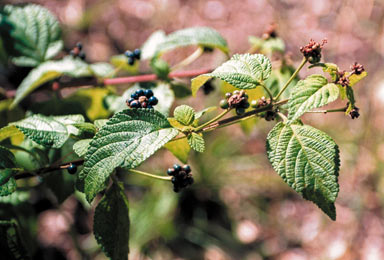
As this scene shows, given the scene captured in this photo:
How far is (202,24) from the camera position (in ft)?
16.4

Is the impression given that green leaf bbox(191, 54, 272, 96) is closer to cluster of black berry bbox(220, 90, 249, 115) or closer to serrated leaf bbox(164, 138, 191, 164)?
cluster of black berry bbox(220, 90, 249, 115)

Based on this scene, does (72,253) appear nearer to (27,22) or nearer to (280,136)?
(27,22)

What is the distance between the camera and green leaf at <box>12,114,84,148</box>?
1.29 meters

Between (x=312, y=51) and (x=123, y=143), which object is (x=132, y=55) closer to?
(x=123, y=143)

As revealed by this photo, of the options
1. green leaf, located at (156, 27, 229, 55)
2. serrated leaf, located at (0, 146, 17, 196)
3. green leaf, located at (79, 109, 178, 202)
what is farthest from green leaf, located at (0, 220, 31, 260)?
green leaf, located at (156, 27, 229, 55)

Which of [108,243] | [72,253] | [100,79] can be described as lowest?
[72,253]

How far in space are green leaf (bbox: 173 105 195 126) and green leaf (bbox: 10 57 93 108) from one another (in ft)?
2.75

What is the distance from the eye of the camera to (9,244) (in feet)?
4.95

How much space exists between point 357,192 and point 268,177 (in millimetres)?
1026

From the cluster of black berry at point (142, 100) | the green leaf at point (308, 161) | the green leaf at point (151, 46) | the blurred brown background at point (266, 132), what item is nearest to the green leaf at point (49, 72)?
the green leaf at point (151, 46)

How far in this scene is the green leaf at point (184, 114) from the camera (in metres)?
1.29

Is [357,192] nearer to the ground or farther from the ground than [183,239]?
farther from the ground

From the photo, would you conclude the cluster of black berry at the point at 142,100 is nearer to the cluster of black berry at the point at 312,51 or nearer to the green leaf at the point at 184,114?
the green leaf at the point at 184,114

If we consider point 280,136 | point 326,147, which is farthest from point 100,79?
point 326,147
